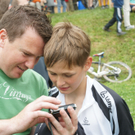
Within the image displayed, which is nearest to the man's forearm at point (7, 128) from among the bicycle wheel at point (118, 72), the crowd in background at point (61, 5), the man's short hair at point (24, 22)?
the man's short hair at point (24, 22)

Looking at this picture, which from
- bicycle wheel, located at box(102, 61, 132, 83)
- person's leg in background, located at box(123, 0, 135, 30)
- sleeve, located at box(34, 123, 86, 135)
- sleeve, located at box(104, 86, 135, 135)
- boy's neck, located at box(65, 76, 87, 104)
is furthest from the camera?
person's leg in background, located at box(123, 0, 135, 30)

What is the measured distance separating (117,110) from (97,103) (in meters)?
0.20

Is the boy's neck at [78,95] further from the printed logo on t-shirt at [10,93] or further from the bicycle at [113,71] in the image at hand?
the bicycle at [113,71]

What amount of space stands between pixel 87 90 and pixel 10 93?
0.78 m

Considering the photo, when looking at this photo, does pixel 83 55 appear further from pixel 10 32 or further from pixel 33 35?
pixel 10 32

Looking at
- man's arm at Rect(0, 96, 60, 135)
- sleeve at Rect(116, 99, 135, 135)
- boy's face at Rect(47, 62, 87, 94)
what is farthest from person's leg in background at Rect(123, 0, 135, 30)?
man's arm at Rect(0, 96, 60, 135)

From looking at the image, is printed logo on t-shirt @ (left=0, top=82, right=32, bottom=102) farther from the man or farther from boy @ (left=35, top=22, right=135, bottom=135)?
boy @ (left=35, top=22, right=135, bottom=135)

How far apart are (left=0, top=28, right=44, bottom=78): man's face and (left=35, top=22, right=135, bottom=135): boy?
14 cm

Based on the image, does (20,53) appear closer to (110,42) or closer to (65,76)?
(65,76)

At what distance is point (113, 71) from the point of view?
8031mm

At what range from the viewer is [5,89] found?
6.00 feet

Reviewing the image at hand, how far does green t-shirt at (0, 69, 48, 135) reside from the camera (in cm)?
Result: 178

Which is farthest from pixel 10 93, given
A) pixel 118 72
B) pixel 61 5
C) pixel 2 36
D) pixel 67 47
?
pixel 61 5

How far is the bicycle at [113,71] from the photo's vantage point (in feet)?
26.1
